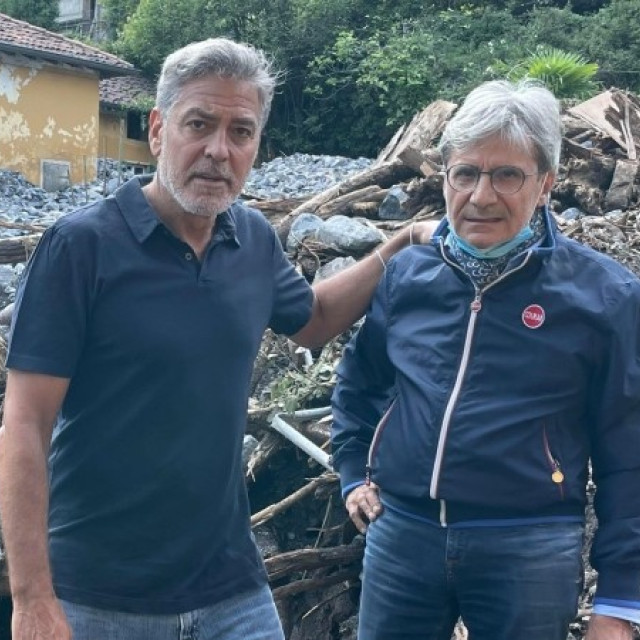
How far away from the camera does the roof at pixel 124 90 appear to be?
2402 cm

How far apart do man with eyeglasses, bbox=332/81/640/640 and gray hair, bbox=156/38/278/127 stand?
1.74 feet

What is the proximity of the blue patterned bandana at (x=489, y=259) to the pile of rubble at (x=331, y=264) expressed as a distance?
130 cm

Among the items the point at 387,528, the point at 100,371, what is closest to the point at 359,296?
the point at 387,528

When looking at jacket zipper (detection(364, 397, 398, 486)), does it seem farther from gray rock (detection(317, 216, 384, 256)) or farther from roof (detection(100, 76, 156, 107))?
roof (detection(100, 76, 156, 107))

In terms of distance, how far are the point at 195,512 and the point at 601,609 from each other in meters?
1.02

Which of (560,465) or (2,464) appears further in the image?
(560,465)

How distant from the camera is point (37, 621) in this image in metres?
2.27

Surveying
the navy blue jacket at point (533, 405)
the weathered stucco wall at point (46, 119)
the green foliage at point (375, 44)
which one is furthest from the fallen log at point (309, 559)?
the weathered stucco wall at point (46, 119)

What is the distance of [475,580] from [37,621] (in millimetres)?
1042

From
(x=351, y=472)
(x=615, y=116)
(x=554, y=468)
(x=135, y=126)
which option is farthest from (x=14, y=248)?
(x=135, y=126)

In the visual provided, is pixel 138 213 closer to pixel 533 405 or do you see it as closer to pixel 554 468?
pixel 533 405

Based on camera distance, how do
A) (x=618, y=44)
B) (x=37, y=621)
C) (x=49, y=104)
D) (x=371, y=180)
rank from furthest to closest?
1. (x=49, y=104)
2. (x=618, y=44)
3. (x=371, y=180)
4. (x=37, y=621)

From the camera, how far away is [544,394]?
100 inches

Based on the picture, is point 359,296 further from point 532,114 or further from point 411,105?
point 411,105
